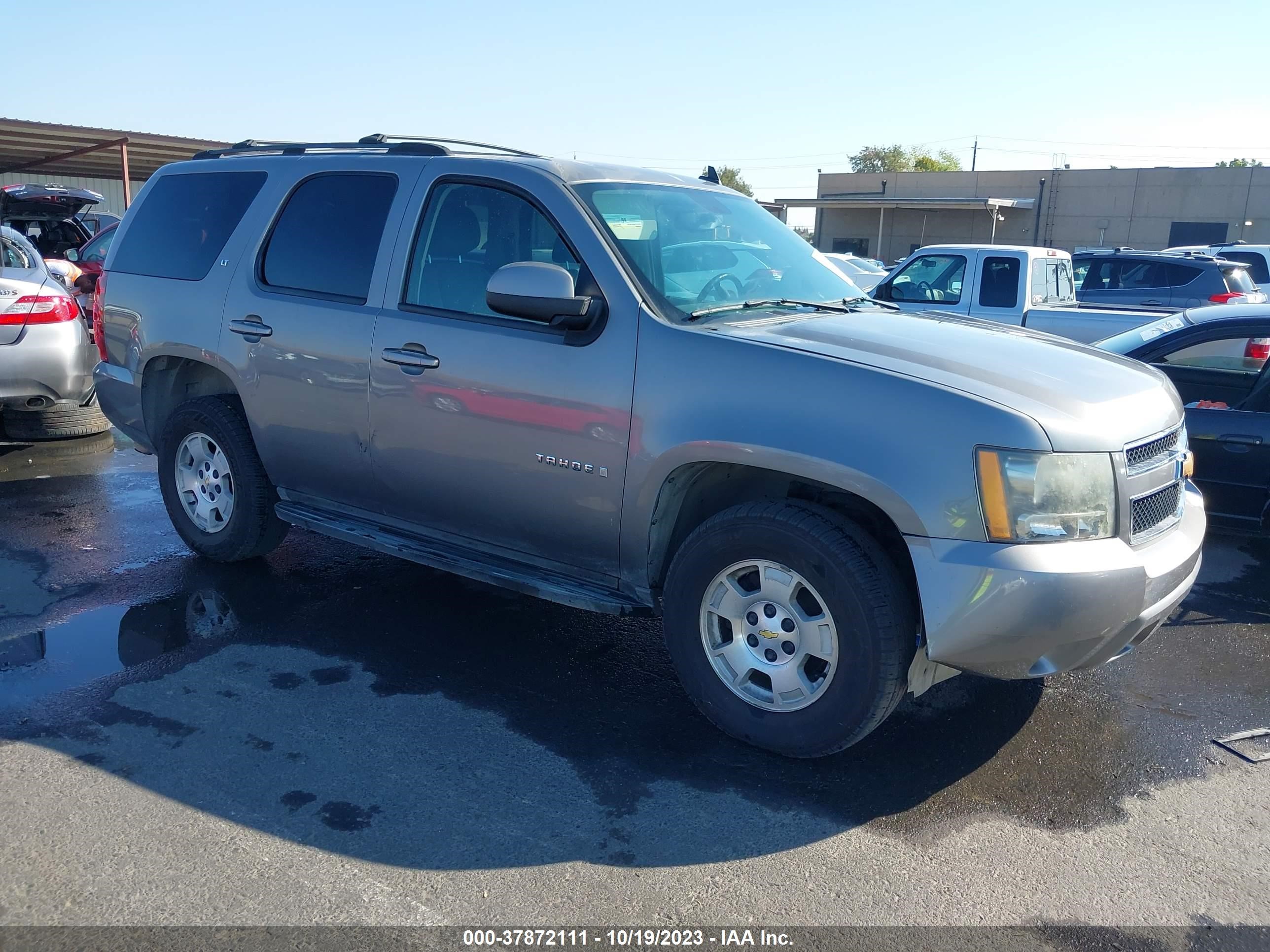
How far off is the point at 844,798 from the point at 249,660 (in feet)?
8.25

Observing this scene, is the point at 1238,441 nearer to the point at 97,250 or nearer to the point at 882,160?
the point at 97,250

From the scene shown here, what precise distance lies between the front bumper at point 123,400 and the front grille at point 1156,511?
485 centimetres

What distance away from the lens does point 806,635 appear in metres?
3.48

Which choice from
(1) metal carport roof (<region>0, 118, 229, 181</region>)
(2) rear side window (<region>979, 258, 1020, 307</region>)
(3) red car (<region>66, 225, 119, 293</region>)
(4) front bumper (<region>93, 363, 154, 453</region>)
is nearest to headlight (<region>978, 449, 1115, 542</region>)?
(4) front bumper (<region>93, 363, 154, 453</region>)

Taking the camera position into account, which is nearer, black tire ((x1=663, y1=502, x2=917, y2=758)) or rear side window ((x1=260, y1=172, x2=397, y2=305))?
black tire ((x1=663, y1=502, x2=917, y2=758))

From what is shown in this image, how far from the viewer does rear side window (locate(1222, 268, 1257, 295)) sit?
13273 millimetres

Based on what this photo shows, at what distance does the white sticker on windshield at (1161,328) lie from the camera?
6.29 meters

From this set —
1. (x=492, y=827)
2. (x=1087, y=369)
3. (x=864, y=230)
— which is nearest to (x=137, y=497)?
(x=492, y=827)

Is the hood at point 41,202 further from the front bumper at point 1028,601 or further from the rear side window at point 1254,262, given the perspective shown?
the rear side window at point 1254,262

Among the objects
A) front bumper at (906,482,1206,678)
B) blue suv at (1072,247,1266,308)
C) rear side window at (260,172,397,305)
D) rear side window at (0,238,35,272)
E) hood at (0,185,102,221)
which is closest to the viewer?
front bumper at (906,482,1206,678)

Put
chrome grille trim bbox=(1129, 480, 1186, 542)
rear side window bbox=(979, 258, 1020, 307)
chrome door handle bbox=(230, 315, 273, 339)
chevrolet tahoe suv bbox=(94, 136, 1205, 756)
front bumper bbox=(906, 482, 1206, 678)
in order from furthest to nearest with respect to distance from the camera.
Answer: rear side window bbox=(979, 258, 1020, 307) → chrome door handle bbox=(230, 315, 273, 339) → chrome grille trim bbox=(1129, 480, 1186, 542) → chevrolet tahoe suv bbox=(94, 136, 1205, 756) → front bumper bbox=(906, 482, 1206, 678)

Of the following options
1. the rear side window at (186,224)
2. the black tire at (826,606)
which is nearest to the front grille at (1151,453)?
the black tire at (826,606)

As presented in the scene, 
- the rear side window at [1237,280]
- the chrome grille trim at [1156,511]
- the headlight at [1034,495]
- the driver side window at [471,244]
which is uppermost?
the driver side window at [471,244]

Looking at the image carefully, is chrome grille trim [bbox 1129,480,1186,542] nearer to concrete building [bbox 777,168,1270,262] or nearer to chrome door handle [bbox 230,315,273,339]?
chrome door handle [bbox 230,315,273,339]
